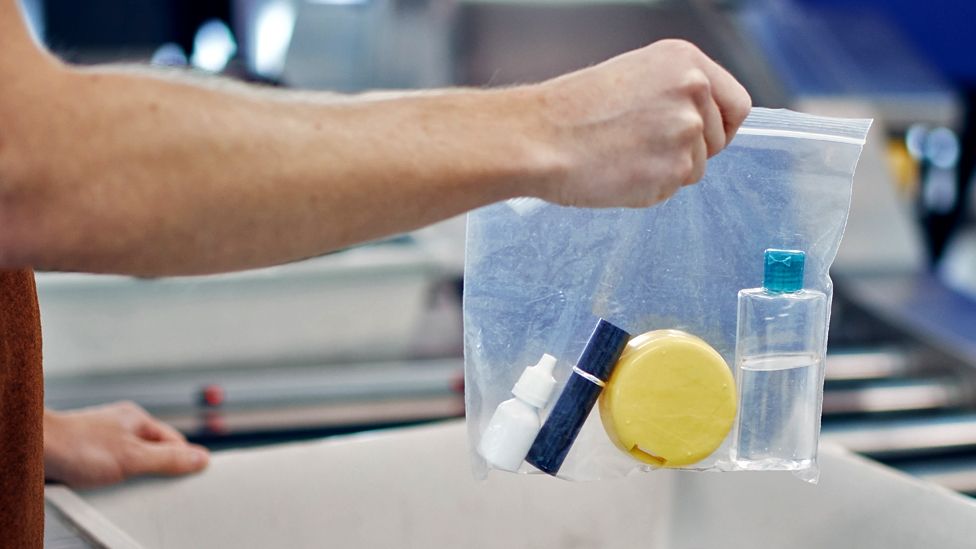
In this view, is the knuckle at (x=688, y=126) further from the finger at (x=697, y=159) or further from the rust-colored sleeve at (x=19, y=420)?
the rust-colored sleeve at (x=19, y=420)

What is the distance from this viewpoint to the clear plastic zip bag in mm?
738

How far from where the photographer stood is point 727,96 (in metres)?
0.65

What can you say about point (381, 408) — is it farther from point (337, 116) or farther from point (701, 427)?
point (337, 116)

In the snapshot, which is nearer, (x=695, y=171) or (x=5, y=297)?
(x=695, y=171)

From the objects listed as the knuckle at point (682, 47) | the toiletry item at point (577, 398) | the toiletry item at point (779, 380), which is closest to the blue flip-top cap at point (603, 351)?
the toiletry item at point (577, 398)

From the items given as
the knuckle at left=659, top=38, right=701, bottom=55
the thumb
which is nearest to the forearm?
the knuckle at left=659, top=38, right=701, bottom=55

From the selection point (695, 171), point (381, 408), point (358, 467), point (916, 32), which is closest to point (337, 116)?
point (695, 171)

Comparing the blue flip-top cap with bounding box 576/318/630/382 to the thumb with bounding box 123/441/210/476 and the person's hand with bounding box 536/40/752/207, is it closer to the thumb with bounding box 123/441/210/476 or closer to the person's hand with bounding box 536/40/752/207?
the person's hand with bounding box 536/40/752/207

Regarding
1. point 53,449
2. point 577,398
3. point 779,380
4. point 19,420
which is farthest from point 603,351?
point 53,449

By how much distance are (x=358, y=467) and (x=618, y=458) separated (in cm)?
35

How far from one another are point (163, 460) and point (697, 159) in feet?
2.00

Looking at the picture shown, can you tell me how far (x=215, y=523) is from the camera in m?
0.99

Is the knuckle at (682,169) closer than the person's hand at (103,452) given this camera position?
Yes

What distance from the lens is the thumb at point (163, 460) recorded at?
979mm
